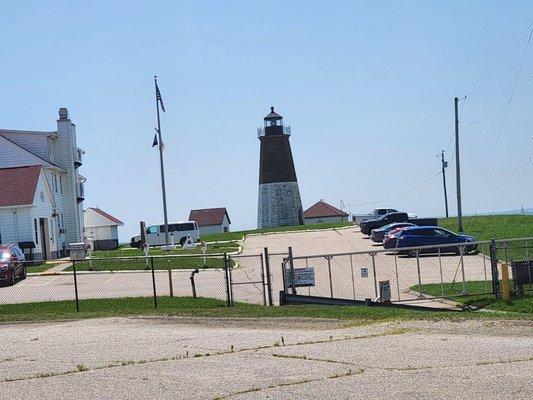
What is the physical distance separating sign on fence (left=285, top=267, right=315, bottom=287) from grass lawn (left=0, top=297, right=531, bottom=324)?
54.3 inches

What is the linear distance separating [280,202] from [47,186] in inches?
1362

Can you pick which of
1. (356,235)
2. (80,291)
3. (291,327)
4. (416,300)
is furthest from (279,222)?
(291,327)

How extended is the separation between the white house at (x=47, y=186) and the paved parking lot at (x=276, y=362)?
104ft

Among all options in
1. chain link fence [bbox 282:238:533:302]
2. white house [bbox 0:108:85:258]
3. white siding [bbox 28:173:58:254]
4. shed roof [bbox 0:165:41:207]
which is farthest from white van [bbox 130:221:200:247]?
chain link fence [bbox 282:238:533:302]

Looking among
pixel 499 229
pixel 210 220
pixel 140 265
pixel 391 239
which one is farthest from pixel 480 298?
pixel 210 220

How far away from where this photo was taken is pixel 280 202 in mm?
85062

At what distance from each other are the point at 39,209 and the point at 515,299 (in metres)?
34.6

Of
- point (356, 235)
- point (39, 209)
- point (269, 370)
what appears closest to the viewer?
point (269, 370)

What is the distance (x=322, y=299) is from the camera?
22.9 m

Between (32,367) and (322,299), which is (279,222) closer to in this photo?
(322,299)

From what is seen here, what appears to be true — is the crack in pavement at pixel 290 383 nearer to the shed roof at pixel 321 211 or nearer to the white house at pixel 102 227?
the white house at pixel 102 227

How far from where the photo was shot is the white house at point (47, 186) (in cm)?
4862

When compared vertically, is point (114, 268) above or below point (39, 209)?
below

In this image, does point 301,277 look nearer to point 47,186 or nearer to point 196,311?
point 196,311
